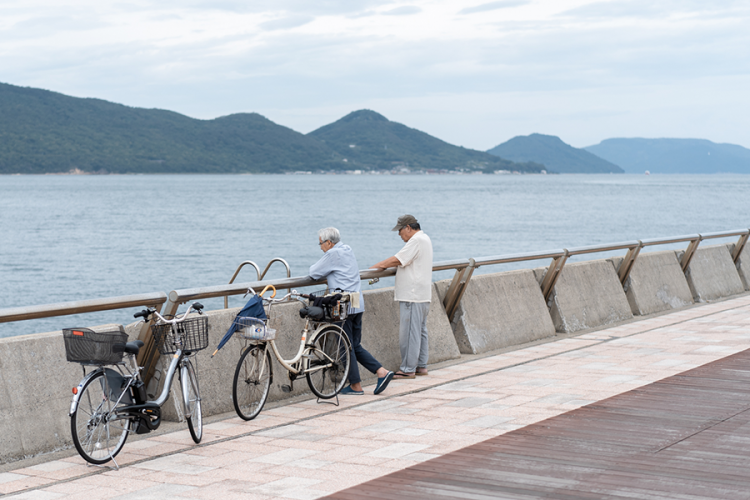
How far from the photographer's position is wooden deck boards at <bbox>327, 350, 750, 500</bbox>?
4.96 meters

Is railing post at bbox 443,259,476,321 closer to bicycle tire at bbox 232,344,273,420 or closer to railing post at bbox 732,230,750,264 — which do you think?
bicycle tire at bbox 232,344,273,420

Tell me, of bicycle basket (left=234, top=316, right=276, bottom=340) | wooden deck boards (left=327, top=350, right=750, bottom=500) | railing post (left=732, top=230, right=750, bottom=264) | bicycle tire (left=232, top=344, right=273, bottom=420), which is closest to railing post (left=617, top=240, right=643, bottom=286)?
railing post (left=732, top=230, right=750, bottom=264)

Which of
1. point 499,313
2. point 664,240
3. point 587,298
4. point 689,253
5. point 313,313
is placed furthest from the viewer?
point 689,253

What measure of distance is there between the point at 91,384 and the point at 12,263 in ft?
165

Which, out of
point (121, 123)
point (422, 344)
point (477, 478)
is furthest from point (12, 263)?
point (121, 123)

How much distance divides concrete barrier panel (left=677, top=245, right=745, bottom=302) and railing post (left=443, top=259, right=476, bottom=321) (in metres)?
6.31

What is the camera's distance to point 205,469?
221 inches

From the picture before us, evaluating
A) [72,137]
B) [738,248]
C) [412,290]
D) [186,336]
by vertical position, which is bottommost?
[738,248]

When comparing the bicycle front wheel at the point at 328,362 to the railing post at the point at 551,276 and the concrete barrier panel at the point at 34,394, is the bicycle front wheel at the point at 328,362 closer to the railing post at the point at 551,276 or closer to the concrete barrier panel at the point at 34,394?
the concrete barrier panel at the point at 34,394

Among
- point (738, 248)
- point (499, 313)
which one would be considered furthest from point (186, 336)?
point (738, 248)

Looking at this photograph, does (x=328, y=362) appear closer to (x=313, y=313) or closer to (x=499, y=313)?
(x=313, y=313)

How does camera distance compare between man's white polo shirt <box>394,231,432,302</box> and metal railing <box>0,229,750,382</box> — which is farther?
man's white polo shirt <box>394,231,432,302</box>

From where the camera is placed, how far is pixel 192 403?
6273 mm

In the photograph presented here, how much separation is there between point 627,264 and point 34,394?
9.31 metres
